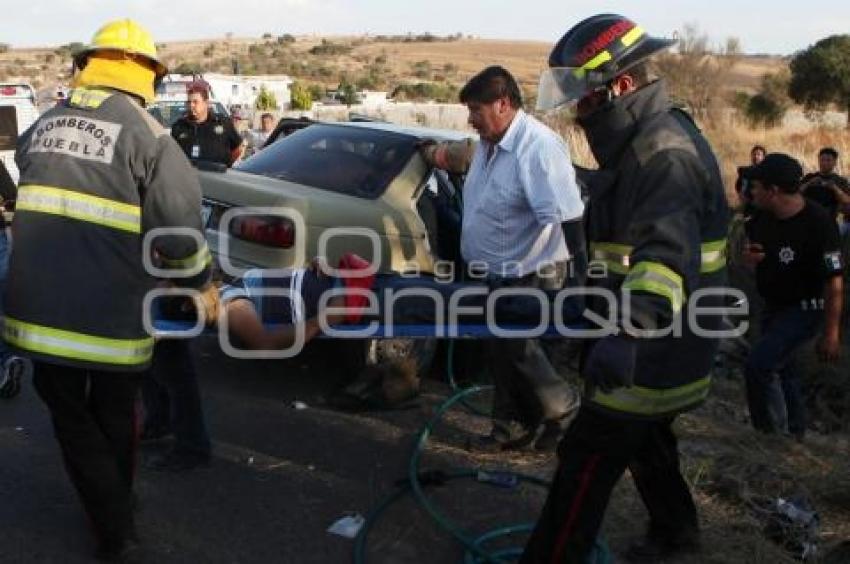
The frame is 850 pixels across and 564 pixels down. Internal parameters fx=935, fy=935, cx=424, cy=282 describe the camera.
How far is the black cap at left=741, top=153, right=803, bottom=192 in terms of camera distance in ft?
17.3

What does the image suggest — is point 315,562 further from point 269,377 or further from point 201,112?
point 201,112

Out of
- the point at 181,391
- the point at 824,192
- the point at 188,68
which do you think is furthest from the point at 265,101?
the point at 181,391

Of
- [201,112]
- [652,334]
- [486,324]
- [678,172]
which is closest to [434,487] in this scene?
[486,324]

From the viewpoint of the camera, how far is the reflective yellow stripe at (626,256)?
3.10m

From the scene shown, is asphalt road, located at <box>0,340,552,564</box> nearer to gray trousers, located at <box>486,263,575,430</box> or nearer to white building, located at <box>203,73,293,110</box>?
gray trousers, located at <box>486,263,575,430</box>

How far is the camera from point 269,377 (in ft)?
18.9

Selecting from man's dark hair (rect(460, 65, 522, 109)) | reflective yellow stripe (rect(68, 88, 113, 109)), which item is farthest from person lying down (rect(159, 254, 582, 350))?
reflective yellow stripe (rect(68, 88, 113, 109))

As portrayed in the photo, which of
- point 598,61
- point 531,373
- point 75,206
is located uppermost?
point 598,61

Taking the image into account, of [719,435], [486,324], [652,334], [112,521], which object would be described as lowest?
[719,435]

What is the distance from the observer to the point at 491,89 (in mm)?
4371

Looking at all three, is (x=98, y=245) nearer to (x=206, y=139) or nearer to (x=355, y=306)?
(x=355, y=306)

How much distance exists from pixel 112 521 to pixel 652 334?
6.52 ft

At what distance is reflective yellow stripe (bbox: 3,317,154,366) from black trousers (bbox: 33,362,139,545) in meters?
0.09

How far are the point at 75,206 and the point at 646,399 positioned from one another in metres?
1.99
